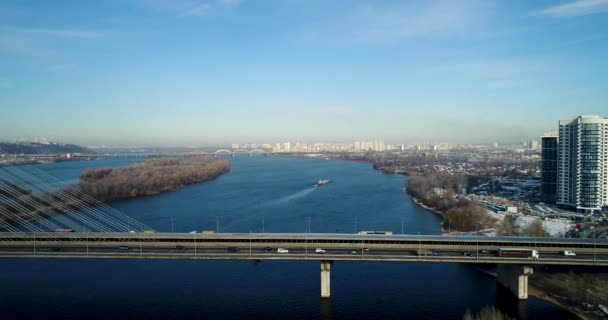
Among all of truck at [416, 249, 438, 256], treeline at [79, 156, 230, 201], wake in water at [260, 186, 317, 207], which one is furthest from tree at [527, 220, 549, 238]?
treeline at [79, 156, 230, 201]

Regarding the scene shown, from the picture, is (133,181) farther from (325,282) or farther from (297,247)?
(325,282)

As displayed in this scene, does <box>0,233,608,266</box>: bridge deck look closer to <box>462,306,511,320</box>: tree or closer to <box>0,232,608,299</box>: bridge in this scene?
<box>0,232,608,299</box>: bridge

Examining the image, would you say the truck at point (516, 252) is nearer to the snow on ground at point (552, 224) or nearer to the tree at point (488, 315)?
the tree at point (488, 315)

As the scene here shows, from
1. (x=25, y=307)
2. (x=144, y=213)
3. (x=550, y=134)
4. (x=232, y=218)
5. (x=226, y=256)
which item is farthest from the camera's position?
(x=550, y=134)

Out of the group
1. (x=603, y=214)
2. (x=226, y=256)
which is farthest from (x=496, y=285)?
(x=603, y=214)

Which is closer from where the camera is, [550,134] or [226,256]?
[226,256]

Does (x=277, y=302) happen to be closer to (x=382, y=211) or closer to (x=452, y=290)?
(x=452, y=290)

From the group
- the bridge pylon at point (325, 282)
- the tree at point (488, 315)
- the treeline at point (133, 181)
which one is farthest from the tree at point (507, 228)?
the treeline at point (133, 181)
